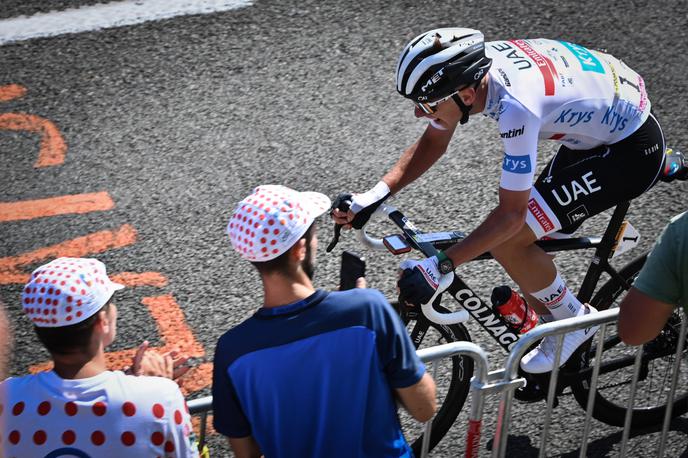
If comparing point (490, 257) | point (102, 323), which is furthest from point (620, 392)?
point (102, 323)

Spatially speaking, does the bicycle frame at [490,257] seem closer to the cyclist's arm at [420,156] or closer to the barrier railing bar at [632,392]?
Result: the cyclist's arm at [420,156]

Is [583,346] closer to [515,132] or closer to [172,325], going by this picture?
[515,132]

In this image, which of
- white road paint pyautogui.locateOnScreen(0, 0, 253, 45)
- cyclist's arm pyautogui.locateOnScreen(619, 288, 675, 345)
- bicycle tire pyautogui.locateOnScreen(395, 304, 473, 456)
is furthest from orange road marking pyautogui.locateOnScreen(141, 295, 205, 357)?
white road paint pyautogui.locateOnScreen(0, 0, 253, 45)

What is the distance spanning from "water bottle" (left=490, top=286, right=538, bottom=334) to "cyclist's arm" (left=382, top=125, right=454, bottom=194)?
0.75m

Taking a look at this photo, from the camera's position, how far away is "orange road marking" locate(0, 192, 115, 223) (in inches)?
253

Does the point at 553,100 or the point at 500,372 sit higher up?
the point at 553,100

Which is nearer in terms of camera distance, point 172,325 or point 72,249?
point 172,325

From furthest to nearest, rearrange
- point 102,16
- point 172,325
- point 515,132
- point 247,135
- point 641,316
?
point 102,16, point 247,135, point 172,325, point 515,132, point 641,316

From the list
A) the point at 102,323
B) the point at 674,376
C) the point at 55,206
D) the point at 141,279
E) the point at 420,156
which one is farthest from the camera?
the point at 55,206

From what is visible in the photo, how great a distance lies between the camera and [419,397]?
3.14 m

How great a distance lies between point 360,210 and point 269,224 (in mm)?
1508

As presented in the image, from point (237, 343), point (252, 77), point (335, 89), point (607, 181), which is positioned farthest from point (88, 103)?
point (237, 343)

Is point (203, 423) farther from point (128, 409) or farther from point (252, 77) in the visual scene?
point (252, 77)

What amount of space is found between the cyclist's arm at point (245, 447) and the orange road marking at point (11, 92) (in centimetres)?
534
